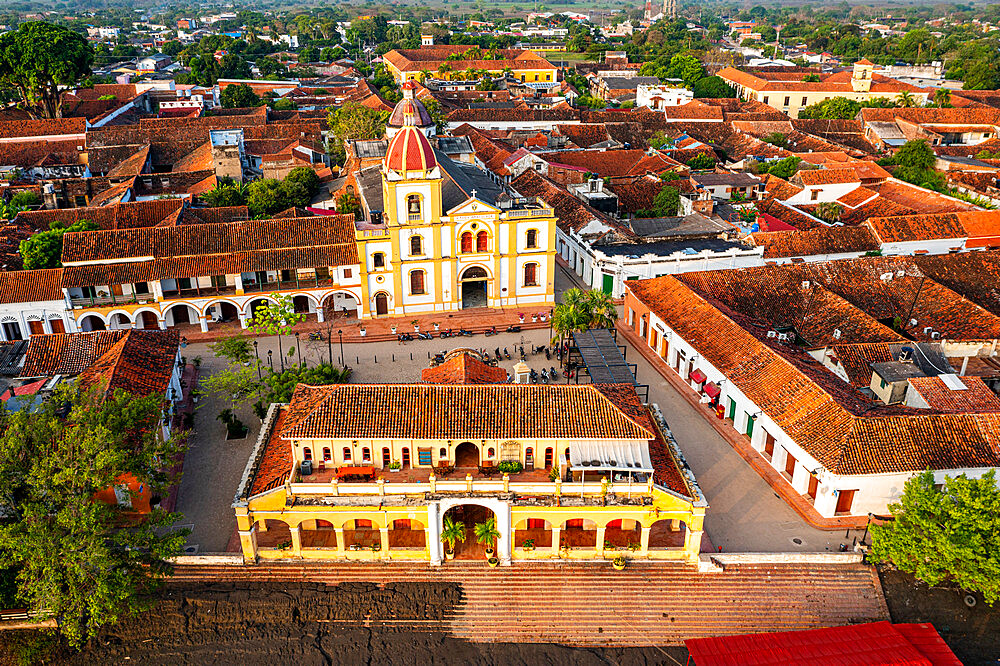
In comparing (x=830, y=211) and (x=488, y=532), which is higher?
(x=830, y=211)

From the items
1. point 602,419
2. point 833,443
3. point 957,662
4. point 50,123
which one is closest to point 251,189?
point 50,123

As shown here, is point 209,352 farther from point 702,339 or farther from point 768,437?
point 768,437

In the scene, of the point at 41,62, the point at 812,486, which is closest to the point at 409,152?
the point at 812,486

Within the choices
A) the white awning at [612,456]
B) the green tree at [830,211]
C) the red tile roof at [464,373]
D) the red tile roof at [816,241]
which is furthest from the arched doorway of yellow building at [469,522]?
the green tree at [830,211]

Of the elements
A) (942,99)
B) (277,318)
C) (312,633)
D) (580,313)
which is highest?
(942,99)

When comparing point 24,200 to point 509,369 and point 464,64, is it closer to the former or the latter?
point 509,369

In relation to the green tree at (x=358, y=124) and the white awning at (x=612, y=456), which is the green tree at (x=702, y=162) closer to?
the green tree at (x=358, y=124)

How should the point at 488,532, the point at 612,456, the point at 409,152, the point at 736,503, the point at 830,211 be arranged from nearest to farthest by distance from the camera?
the point at 488,532, the point at 612,456, the point at 736,503, the point at 409,152, the point at 830,211
